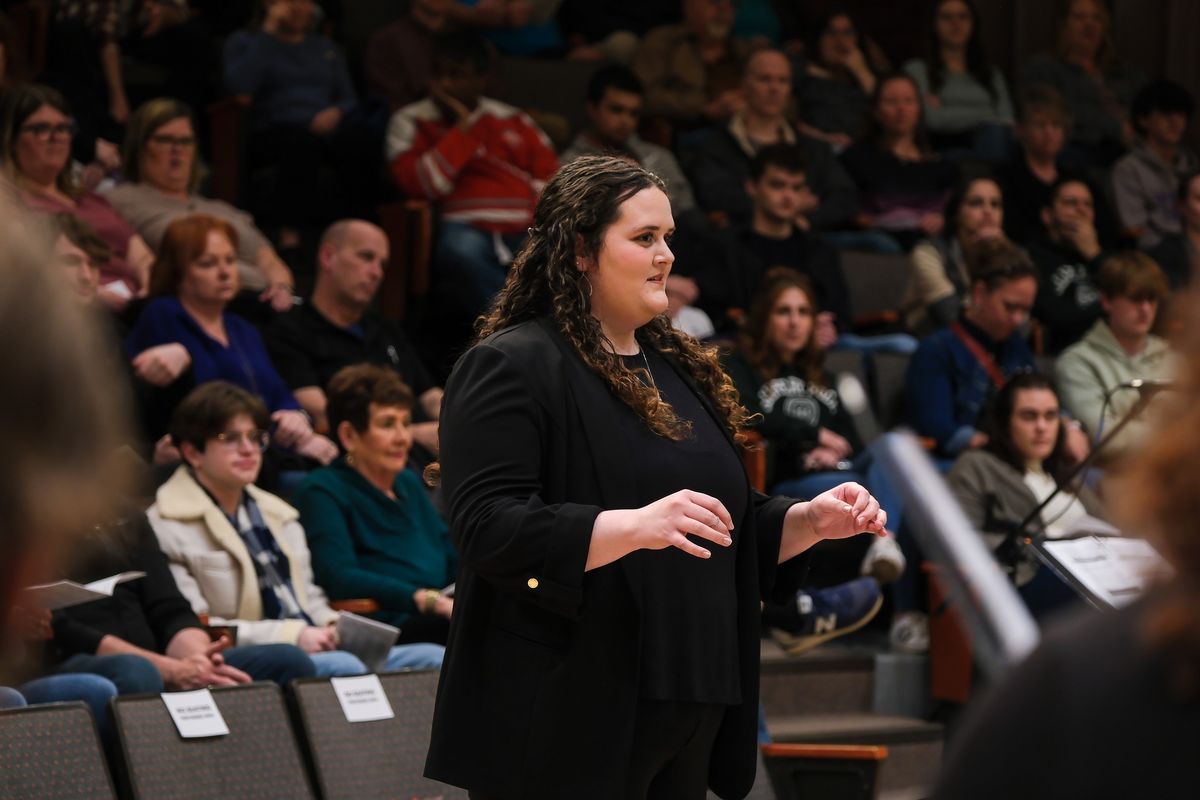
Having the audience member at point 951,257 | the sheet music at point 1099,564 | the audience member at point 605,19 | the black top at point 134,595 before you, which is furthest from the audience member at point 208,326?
the audience member at point 605,19

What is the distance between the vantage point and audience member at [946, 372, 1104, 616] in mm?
4910

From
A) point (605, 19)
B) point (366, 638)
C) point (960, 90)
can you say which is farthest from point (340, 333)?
point (960, 90)

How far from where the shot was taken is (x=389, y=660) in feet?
12.9

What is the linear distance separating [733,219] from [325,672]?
3338mm

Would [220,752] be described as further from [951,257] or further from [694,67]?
[694,67]

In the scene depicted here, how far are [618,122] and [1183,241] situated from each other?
8.39 ft

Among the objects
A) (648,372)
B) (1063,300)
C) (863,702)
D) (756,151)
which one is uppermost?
(756,151)

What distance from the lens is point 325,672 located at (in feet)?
12.3

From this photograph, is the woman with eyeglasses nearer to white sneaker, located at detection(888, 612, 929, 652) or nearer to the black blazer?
white sneaker, located at detection(888, 612, 929, 652)

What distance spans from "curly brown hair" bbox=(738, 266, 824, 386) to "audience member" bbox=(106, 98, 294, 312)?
4.86 ft

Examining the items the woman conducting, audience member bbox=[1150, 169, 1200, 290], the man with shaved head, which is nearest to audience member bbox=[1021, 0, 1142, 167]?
audience member bbox=[1150, 169, 1200, 290]

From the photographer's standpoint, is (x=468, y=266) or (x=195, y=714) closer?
(x=195, y=714)

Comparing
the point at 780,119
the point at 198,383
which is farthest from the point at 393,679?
the point at 780,119

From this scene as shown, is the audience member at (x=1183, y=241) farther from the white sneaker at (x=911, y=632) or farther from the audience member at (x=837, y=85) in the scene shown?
the white sneaker at (x=911, y=632)
